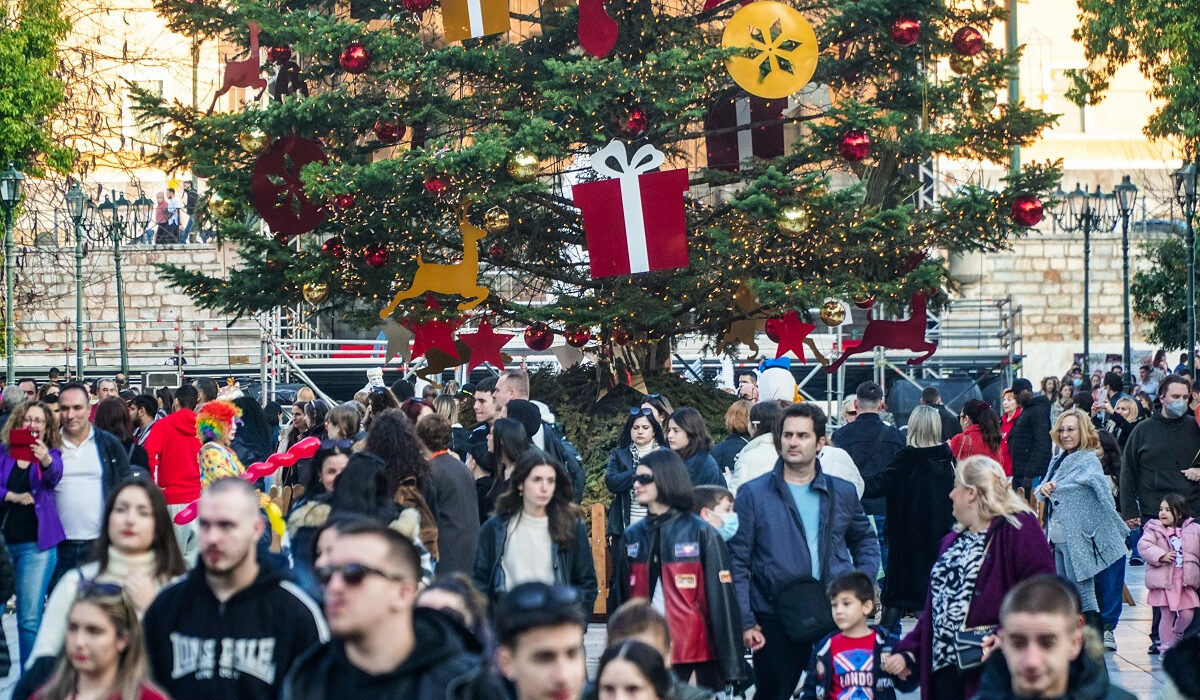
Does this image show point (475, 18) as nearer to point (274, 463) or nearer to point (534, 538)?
point (274, 463)

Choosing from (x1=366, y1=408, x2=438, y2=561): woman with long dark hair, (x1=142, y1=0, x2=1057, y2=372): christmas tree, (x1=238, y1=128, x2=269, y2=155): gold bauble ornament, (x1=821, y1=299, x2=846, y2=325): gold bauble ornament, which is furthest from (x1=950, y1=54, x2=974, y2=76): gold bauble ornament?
(x1=366, y1=408, x2=438, y2=561): woman with long dark hair

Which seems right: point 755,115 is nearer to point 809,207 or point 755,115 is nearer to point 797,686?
point 809,207

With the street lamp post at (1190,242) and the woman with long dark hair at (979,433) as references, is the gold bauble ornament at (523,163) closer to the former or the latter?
the woman with long dark hair at (979,433)

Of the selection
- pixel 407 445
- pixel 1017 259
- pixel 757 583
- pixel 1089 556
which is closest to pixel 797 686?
pixel 757 583

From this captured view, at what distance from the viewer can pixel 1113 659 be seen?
1071 cm

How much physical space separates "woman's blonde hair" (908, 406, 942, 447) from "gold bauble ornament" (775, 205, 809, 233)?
142 inches

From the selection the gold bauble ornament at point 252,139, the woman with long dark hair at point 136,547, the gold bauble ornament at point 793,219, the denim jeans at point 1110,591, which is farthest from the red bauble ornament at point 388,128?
the woman with long dark hair at point 136,547

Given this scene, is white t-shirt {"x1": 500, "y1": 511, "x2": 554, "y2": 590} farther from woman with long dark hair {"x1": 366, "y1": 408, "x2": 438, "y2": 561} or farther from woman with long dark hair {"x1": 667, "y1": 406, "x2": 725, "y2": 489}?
woman with long dark hair {"x1": 667, "y1": 406, "x2": 725, "y2": 489}

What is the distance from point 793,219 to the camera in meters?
13.5

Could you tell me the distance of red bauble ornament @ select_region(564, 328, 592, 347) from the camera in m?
15.0

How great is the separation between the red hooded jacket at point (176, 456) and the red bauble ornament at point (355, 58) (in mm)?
4122

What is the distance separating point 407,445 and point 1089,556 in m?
4.95

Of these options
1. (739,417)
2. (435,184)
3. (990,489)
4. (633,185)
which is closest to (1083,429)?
(739,417)

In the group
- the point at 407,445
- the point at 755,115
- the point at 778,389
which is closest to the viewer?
the point at 407,445
